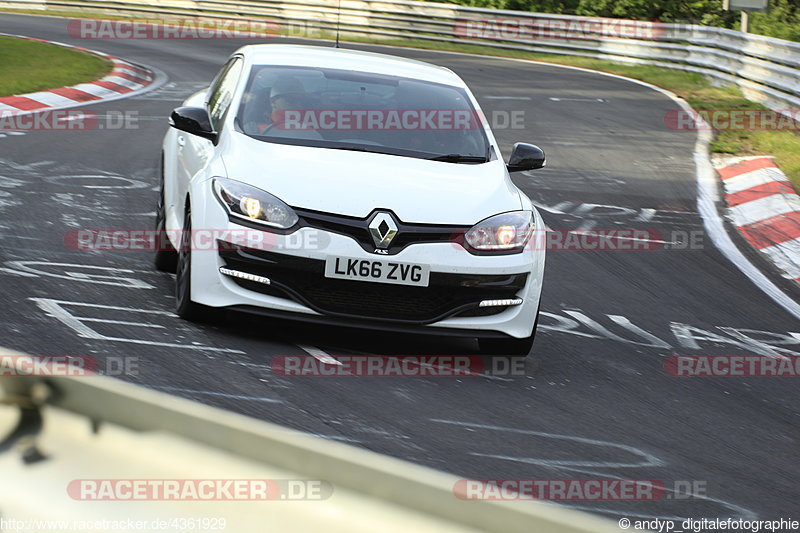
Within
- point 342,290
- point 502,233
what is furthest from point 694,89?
point 342,290

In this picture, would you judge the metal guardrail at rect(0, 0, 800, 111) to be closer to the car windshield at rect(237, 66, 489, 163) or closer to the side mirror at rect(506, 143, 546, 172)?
the side mirror at rect(506, 143, 546, 172)

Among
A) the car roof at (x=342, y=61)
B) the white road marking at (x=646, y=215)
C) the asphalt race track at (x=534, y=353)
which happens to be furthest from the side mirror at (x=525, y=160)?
the white road marking at (x=646, y=215)

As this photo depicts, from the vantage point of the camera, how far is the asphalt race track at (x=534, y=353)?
4953mm

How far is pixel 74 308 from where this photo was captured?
645 cm

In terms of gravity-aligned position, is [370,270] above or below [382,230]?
below

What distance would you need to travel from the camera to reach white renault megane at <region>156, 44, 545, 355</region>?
5906 millimetres

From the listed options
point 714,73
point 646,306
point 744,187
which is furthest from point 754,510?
point 714,73

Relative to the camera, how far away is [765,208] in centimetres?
1175

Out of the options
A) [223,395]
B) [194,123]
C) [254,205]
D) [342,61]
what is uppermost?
[342,61]

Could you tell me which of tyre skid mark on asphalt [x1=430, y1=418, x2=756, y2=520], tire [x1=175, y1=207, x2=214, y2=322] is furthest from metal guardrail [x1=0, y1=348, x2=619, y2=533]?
tire [x1=175, y1=207, x2=214, y2=322]

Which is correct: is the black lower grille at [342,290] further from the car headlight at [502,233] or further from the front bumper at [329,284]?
the car headlight at [502,233]

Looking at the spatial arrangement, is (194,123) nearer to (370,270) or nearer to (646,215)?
(370,270)

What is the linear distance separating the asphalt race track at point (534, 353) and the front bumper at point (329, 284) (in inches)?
10.7

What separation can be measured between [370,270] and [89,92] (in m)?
12.3
